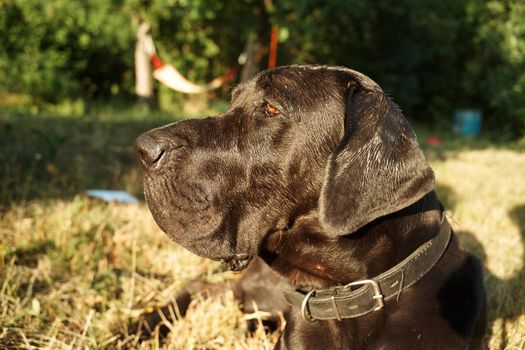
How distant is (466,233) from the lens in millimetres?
4484

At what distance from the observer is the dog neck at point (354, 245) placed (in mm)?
2242

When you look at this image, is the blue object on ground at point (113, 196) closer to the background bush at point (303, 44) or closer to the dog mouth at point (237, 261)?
the dog mouth at point (237, 261)

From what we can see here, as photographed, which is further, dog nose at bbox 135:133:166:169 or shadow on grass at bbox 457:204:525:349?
shadow on grass at bbox 457:204:525:349

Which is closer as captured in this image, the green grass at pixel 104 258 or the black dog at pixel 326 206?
the black dog at pixel 326 206

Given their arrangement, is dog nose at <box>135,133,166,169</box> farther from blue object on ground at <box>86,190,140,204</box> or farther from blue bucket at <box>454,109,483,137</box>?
blue bucket at <box>454,109,483,137</box>

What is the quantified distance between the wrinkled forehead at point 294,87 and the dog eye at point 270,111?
0.03 metres

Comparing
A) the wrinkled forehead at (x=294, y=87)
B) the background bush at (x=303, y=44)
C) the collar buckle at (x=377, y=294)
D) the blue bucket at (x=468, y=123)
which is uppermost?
A: the wrinkled forehead at (x=294, y=87)

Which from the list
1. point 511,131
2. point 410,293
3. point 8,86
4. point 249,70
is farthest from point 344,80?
point 511,131

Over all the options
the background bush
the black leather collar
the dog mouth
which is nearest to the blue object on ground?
the dog mouth

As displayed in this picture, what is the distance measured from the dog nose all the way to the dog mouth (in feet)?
1.76

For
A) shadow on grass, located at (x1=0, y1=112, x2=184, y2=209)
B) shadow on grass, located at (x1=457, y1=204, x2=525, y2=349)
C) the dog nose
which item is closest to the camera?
the dog nose

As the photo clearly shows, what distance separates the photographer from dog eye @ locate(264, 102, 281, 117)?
91.9 inches

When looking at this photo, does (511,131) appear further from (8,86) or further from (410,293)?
(410,293)

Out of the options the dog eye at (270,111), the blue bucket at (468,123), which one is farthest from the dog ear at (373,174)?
the blue bucket at (468,123)
